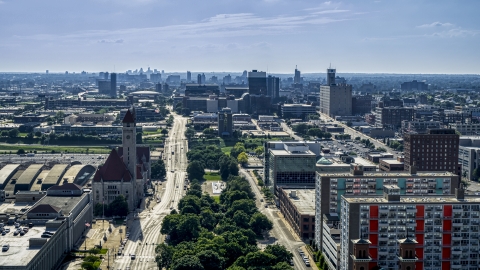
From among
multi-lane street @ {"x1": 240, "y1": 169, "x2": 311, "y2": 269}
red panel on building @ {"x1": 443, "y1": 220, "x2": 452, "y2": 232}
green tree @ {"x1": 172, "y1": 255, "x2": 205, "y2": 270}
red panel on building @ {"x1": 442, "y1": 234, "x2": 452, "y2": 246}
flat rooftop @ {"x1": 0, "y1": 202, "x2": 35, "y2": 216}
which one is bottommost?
multi-lane street @ {"x1": 240, "y1": 169, "x2": 311, "y2": 269}

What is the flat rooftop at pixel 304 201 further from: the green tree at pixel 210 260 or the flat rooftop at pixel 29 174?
the flat rooftop at pixel 29 174

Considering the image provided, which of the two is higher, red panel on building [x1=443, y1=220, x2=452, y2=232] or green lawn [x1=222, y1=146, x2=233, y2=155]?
red panel on building [x1=443, y1=220, x2=452, y2=232]

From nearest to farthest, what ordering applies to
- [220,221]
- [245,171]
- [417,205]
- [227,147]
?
[417,205]
[220,221]
[245,171]
[227,147]

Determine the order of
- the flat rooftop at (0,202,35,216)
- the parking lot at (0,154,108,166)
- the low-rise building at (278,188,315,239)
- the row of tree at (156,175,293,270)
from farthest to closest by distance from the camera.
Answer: the parking lot at (0,154,108,166)
the flat rooftop at (0,202,35,216)
the low-rise building at (278,188,315,239)
the row of tree at (156,175,293,270)

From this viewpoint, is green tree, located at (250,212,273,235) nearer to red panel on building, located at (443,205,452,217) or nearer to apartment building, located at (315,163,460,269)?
apartment building, located at (315,163,460,269)

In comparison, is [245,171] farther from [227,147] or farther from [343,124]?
[343,124]

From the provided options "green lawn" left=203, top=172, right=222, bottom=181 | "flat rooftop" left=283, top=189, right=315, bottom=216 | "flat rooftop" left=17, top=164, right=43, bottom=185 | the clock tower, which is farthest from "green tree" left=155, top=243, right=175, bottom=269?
"green lawn" left=203, top=172, right=222, bottom=181

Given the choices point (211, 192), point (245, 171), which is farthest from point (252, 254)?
point (245, 171)
